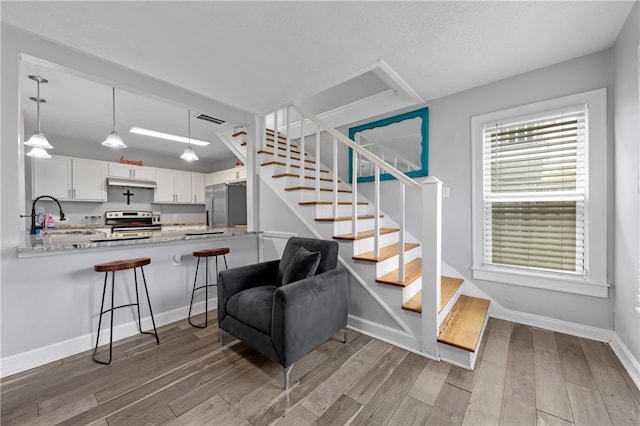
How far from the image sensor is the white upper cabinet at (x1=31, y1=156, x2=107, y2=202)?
13.9ft

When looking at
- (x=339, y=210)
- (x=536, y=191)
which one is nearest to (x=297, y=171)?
(x=339, y=210)

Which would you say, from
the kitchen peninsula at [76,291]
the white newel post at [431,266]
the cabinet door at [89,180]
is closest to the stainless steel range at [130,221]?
the cabinet door at [89,180]

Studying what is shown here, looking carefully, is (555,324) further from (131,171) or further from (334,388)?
(131,171)

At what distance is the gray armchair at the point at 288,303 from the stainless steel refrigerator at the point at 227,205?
130 inches

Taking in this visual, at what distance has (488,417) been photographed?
1371 mm

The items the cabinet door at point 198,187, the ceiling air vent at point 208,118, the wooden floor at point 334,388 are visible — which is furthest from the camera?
the cabinet door at point 198,187

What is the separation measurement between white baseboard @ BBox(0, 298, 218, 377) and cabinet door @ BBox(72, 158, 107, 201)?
3.71 metres

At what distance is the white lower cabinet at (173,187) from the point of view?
18.6 ft

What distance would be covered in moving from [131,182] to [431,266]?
5860mm

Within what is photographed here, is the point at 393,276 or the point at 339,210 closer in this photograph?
the point at 393,276

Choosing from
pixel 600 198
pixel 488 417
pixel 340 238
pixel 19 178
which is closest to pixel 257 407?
pixel 488 417

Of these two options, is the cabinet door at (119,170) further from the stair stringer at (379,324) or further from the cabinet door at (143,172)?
the stair stringer at (379,324)

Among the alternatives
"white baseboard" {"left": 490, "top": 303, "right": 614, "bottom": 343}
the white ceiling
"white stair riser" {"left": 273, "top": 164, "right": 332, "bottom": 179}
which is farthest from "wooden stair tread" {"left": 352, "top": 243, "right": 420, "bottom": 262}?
the white ceiling

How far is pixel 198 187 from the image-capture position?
6.35 metres
